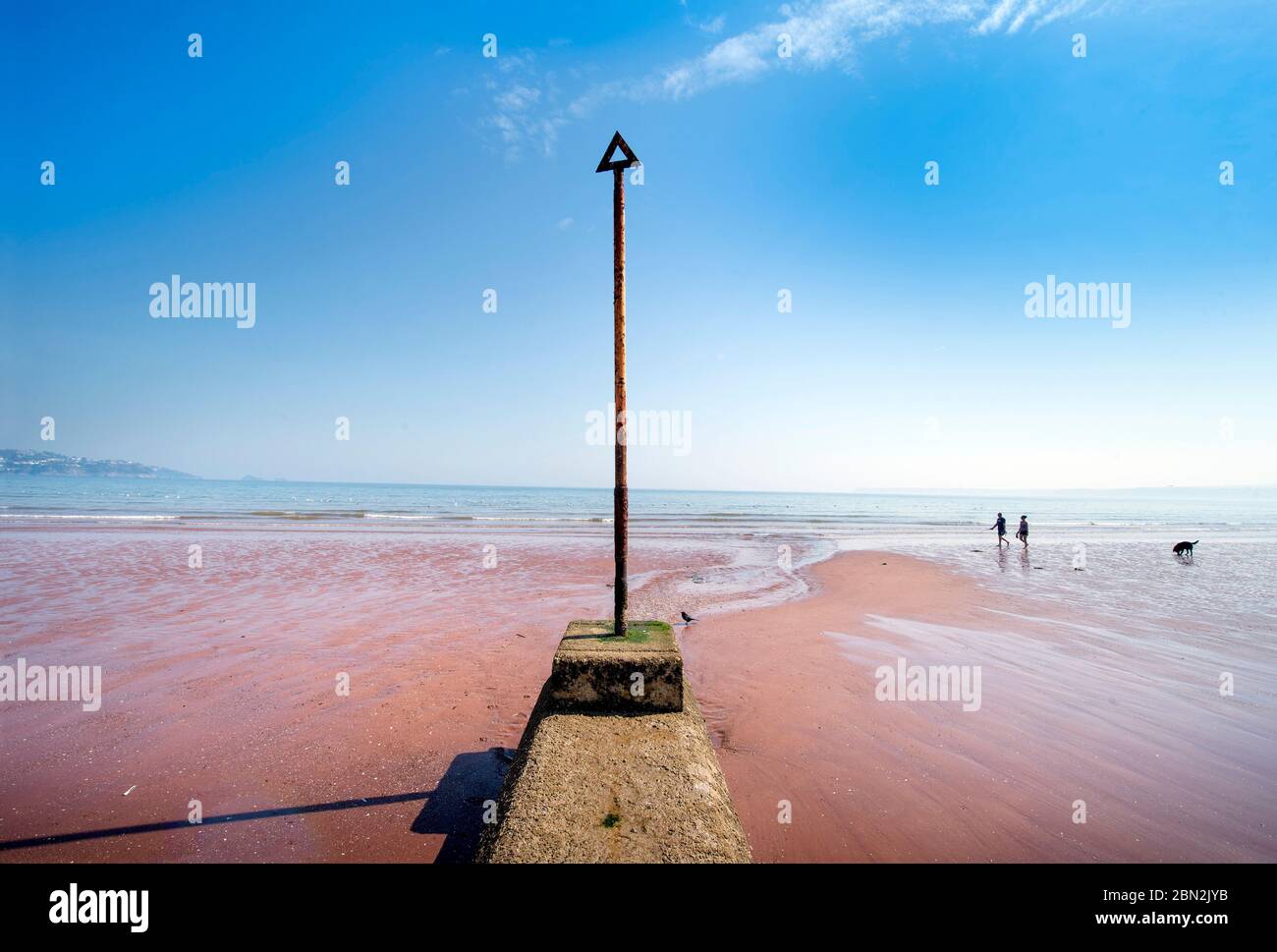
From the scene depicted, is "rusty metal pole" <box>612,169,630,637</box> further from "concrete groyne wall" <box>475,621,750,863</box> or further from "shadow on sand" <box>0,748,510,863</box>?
"shadow on sand" <box>0,748,510,863</box>

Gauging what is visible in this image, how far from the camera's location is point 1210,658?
8.32 m

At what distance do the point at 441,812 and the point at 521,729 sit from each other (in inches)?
63.7

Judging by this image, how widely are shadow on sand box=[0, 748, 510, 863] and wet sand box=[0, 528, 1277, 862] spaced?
0.02m

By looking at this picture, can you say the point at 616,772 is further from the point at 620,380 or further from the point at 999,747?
the point at 999,747

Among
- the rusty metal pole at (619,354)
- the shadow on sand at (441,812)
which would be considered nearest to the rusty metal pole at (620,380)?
the rusty metal pole at (619,354)

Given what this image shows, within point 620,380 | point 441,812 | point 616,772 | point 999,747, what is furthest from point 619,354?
point 999,747

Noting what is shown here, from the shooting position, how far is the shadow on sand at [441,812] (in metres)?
3.92

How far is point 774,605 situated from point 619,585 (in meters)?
8.53

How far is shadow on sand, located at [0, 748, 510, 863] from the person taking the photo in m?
3.92

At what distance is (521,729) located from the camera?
5914 millimetres
